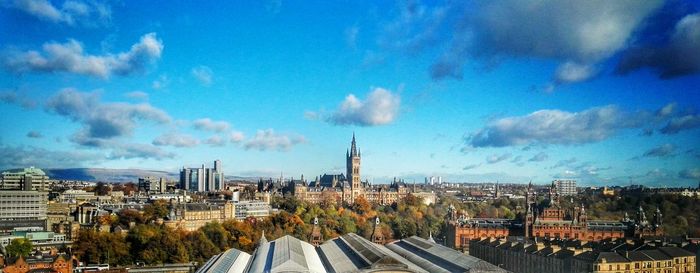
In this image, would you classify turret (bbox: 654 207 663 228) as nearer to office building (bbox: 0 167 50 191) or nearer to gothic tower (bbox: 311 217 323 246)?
gothic tower (bbox: 311 217 323 246)

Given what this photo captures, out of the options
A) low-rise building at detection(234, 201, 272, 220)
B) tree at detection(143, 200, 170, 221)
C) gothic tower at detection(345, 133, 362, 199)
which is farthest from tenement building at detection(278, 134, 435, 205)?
tree at detection(143, 200, 170, 221)

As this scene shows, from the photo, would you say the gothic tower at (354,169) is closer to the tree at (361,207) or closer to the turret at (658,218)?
the tree at (361,207)

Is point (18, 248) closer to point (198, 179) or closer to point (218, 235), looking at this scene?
point (218, 235)

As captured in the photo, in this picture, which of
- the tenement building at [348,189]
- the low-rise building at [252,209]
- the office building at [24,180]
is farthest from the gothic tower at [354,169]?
the office building at [24,180]

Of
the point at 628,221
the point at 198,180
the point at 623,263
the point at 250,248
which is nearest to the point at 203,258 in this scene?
the point at 250,248

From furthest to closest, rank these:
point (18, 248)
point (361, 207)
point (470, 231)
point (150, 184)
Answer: point (150, 184)
point (361, 207)
point (470, 231)
point (18, 248)

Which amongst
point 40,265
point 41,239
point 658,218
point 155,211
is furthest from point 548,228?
point 41,239

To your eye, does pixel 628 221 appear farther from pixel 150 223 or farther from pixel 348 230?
pixel 150 223
